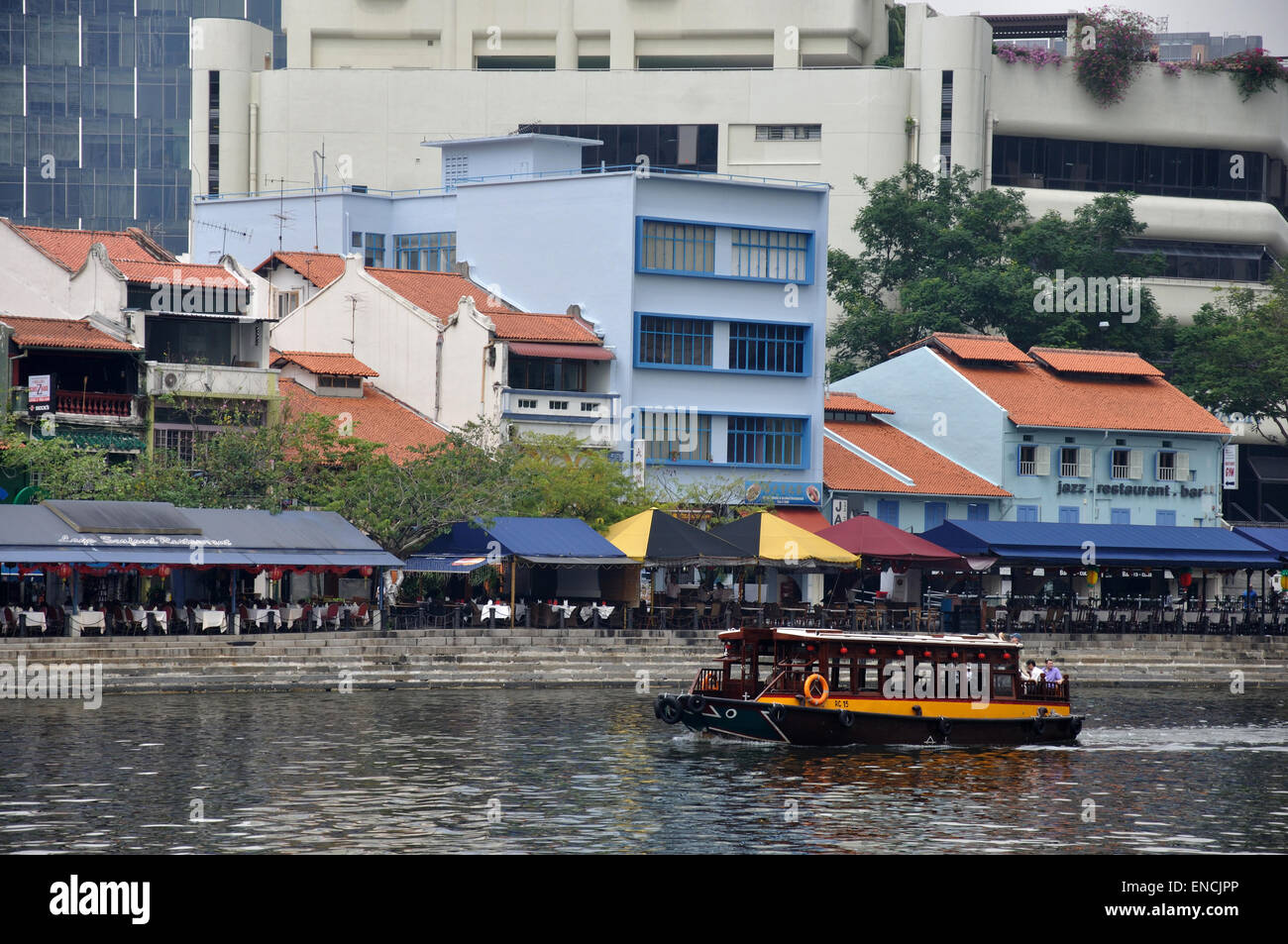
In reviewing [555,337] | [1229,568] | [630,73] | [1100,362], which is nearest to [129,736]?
[555,337]

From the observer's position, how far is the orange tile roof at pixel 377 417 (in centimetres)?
5956

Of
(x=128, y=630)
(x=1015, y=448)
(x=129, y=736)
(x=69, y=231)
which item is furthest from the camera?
(x=1015, y=448)

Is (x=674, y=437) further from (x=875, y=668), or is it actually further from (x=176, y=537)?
(x=875, y=668)

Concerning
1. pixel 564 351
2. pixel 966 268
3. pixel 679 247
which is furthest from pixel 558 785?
pixel 966 268

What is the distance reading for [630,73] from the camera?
92125 mm

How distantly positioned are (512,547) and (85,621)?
42.1 ft

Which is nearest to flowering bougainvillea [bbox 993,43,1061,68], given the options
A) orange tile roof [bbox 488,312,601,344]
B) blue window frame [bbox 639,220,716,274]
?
blue window frame [bbox 639,220,716,274]

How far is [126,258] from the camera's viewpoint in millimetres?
64188

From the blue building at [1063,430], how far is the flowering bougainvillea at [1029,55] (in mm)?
23652

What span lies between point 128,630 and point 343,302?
81.0 ft

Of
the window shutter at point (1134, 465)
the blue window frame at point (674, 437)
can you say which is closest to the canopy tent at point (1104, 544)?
the window shutter at point (1134, 465)

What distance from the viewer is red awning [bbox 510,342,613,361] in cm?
6372

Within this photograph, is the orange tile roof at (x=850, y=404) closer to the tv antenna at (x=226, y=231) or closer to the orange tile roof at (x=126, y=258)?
the orange tile roof at (x=126, y=258)
